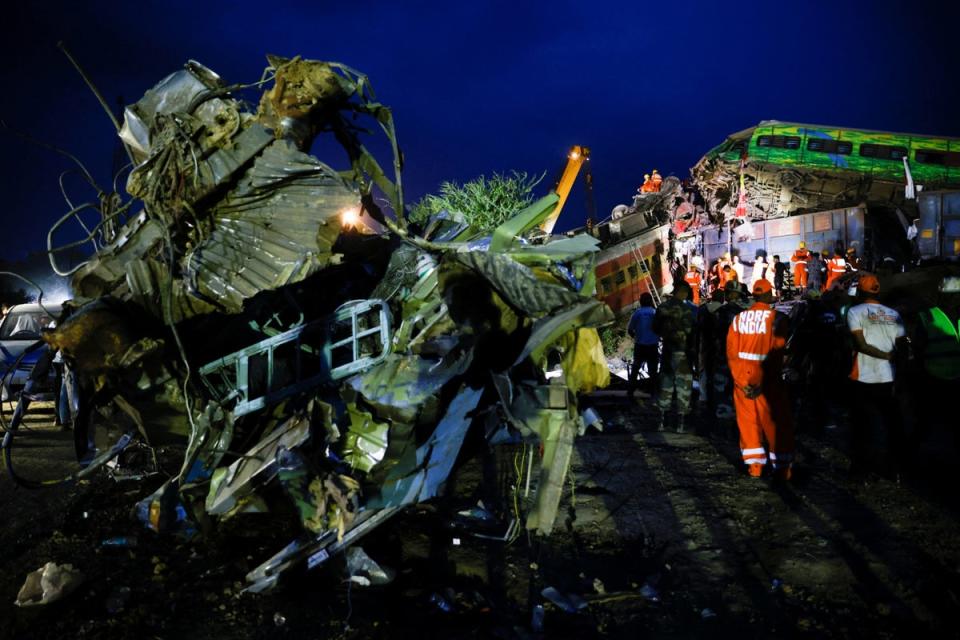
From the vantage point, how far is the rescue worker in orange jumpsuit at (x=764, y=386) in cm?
477

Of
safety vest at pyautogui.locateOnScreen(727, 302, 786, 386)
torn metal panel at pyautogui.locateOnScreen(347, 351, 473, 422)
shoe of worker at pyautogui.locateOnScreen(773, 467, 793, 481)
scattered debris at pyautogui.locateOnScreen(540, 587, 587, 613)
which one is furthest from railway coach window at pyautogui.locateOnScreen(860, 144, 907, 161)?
scattered debris at pyautogui.locateOnScreen(540, 587, 587, 613)

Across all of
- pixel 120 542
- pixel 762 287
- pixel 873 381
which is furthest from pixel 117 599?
pixel 873 381

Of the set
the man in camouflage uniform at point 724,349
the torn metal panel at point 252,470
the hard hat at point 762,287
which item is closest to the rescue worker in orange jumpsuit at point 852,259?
the man in camouflage uniform at point 724,349

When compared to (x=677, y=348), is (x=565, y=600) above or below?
below

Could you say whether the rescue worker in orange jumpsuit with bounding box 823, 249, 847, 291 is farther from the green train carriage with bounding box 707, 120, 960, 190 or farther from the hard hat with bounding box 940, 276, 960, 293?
the hard hat with bounding box 940, 276, 960, 293

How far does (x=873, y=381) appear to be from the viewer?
15.0ft

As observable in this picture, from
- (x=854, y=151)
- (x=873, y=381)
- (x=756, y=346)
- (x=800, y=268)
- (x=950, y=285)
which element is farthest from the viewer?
(x=854, y=151)

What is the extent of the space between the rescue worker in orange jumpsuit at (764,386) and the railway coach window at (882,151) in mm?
14361

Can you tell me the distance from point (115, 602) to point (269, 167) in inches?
104

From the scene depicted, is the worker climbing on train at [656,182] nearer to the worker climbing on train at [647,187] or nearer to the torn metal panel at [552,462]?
the worker climbing on train at [647,187]

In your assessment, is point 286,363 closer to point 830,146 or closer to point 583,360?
point 583,360

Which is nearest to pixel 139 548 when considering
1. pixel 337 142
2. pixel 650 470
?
pixel 337 142

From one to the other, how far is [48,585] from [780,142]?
19.6m

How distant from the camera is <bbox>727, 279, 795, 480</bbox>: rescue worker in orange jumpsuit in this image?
477 cm
